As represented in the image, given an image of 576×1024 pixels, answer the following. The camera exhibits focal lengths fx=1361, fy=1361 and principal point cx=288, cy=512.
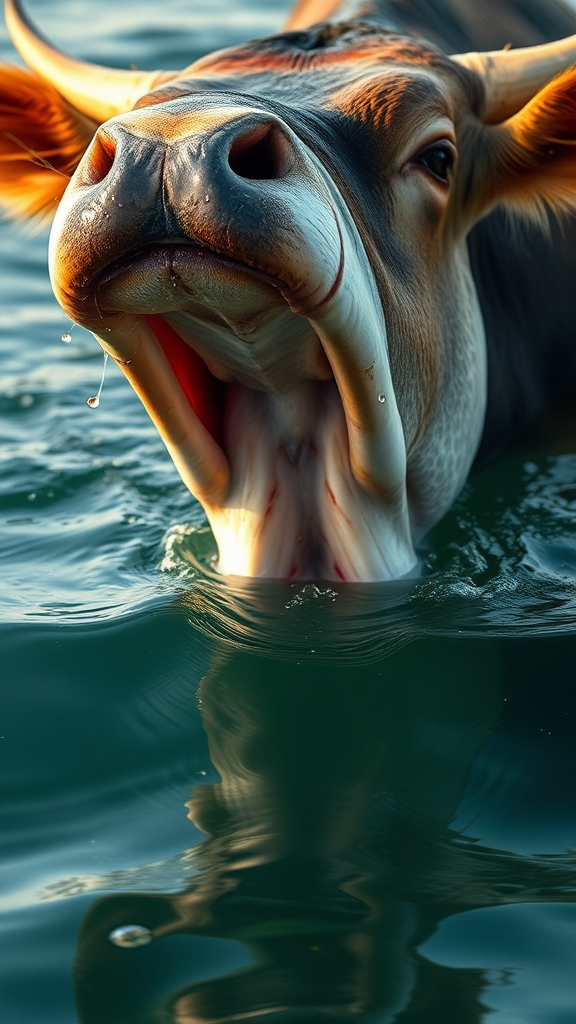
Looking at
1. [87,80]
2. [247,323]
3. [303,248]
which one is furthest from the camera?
[87,80]

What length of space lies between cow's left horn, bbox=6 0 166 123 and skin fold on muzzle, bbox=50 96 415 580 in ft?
3.36

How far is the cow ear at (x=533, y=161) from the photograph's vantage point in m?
3.68

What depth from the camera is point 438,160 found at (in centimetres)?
360

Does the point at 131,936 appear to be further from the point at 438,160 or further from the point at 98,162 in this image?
the point at 438,160

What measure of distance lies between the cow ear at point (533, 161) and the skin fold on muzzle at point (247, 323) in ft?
3.03

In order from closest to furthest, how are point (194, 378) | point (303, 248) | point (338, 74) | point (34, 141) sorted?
1. point (303, 248)
2. point (194, 378)
3. point (338, 74)
4. point (34, 141)

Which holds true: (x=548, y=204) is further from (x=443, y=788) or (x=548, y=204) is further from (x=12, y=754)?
(x=12, y=754)

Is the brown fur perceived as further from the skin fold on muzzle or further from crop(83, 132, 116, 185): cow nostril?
crop(83, 132, 116, 185): cow nostril

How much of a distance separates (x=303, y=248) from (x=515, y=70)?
1697mm

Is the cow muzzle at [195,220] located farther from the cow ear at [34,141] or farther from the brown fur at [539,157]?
the brown fur at [539,157]

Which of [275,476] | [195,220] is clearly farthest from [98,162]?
[275,476]

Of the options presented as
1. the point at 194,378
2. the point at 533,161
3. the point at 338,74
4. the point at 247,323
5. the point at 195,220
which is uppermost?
the point at 338,74

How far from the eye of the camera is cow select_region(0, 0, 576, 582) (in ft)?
8.38

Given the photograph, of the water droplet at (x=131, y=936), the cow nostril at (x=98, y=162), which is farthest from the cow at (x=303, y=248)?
the water droplet at (x=131, y=936)
